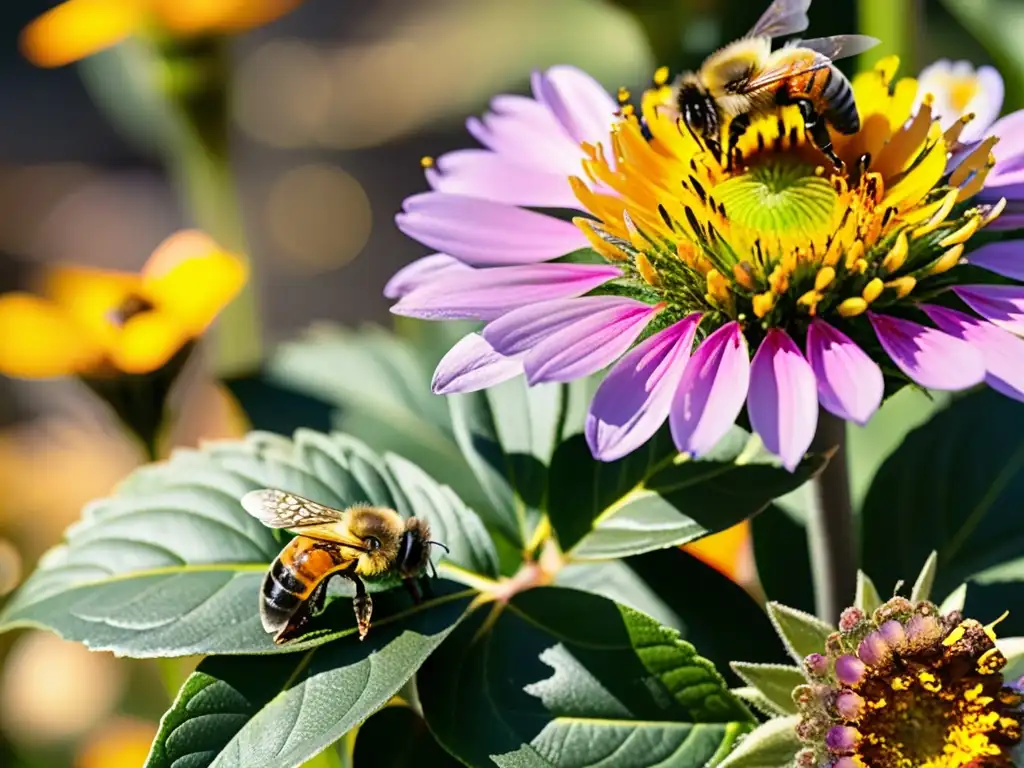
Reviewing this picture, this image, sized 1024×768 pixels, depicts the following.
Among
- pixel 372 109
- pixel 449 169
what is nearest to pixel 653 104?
pixel 449 169

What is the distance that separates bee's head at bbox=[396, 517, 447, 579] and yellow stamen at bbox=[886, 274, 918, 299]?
226 millimetres

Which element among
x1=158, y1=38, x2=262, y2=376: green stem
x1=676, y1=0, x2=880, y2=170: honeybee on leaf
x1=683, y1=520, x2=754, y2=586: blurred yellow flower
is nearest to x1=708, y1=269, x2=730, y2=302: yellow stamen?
x1=676, y1=0, x2=880, y2=170: honeybee on leaf

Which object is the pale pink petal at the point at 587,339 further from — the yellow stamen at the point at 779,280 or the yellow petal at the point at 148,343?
the yellow petal at the point at 148,343

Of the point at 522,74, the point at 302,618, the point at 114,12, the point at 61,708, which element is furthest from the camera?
the point at 522,74

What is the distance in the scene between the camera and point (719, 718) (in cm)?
53

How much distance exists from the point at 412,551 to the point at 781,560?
0.21 m

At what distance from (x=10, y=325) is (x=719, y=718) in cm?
55

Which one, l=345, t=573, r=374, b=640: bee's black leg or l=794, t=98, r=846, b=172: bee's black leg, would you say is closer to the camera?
l=345, t=573, r=374, b=640: bee's black leg

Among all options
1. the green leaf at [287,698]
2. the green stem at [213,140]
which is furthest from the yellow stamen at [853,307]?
the green stem at [213,140]

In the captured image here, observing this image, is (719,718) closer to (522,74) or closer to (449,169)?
(449,169)

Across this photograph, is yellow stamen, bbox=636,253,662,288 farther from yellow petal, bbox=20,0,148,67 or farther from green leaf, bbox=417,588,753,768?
yellow petal, bbox=20,0,148,67

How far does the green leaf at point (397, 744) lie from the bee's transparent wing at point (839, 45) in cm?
38

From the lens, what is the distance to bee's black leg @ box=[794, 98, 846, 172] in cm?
63

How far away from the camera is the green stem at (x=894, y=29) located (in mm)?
880
